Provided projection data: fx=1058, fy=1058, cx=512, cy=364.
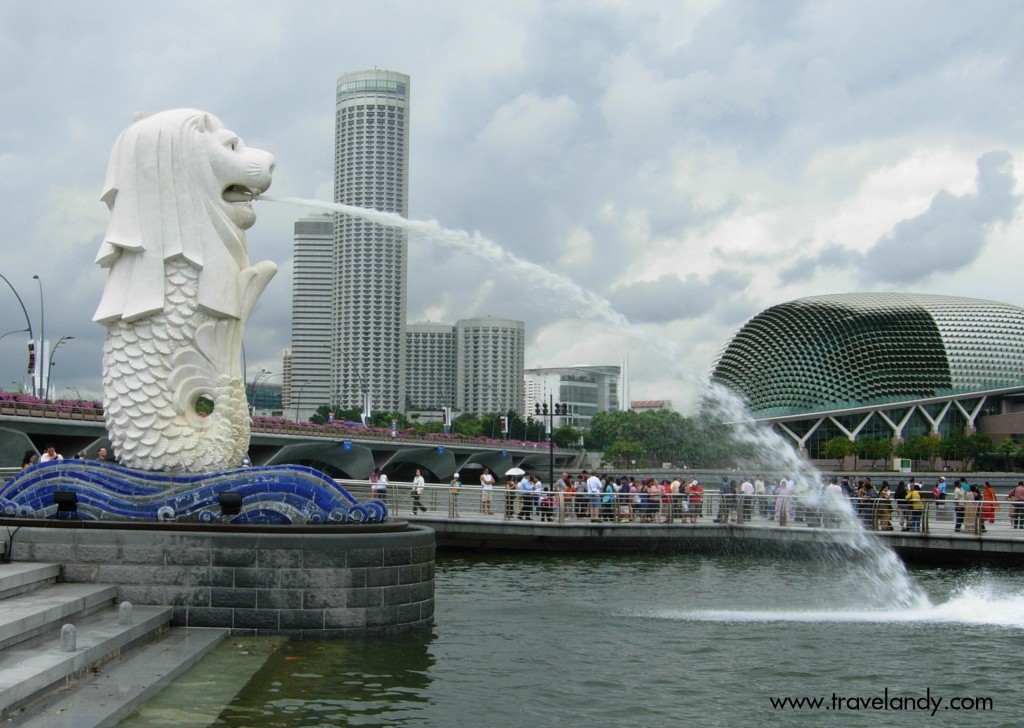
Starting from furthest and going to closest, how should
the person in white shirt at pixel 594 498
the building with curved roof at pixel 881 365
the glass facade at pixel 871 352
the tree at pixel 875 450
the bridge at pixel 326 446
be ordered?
the glass facade at pixel 871 352 → the building with curved roof at pixel 881 365 → the tree at pixel 875 450 → the bridge at pixel 326 446 → the person in white shirt at pixel 594 498

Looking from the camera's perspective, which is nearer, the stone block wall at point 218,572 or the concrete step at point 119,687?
the concrete step at point 119,687

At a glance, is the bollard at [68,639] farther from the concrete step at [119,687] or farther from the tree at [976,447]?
the tree at [976,447]

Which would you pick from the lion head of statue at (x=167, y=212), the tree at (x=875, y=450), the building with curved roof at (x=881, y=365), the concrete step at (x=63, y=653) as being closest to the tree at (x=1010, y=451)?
the tree at (x=875, y=450)

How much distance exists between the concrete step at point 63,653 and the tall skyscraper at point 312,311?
109m

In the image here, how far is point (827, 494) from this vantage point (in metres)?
21.0

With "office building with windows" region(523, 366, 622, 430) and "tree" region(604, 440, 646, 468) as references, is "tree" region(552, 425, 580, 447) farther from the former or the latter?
"tree" region(604, 440, 646, 468)

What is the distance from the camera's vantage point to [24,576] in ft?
29.9

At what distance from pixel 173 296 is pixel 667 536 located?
40.0 ft

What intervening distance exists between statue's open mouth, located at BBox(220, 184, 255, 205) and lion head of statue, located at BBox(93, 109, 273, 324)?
105 millimetres

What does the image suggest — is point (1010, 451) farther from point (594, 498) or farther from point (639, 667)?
point (639, 667)

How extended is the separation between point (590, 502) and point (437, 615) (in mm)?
9707

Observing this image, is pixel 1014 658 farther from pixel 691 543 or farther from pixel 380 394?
pixel 380 394

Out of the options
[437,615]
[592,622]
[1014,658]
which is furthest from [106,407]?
[1014,658]

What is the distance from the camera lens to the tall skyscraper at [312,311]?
390 ft
